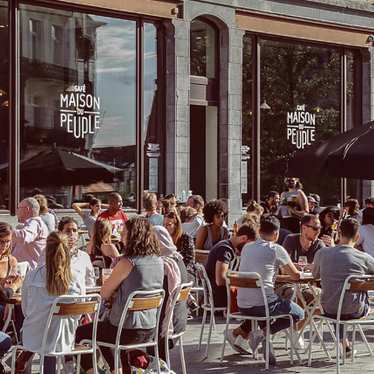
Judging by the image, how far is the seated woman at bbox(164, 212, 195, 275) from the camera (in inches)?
496

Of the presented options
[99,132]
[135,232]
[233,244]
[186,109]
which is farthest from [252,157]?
[135,232]

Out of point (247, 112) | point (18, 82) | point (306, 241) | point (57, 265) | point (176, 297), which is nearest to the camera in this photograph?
point (57, 265)

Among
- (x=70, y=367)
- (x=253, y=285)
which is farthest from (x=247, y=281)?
(x=70, y=367)

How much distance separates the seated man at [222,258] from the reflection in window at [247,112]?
32.6ft

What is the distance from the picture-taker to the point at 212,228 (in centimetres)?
1327

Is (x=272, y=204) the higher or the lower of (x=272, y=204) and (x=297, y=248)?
the higher

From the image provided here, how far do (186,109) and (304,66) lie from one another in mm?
3503

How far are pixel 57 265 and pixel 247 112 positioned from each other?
1350 centimetres

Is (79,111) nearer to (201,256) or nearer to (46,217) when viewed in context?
(46,217)

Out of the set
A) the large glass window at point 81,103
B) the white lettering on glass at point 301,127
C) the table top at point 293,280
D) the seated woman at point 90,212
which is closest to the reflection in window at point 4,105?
the large glass window at point 81,103

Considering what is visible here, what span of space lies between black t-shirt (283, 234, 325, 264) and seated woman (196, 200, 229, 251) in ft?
3.81

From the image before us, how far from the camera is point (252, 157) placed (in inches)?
835

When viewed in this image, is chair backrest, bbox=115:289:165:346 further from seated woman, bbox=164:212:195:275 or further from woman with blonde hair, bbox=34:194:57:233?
woman with blonde hair, bbox=34:194:57:233

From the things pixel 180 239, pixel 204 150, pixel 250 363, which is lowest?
pixel 250 363
